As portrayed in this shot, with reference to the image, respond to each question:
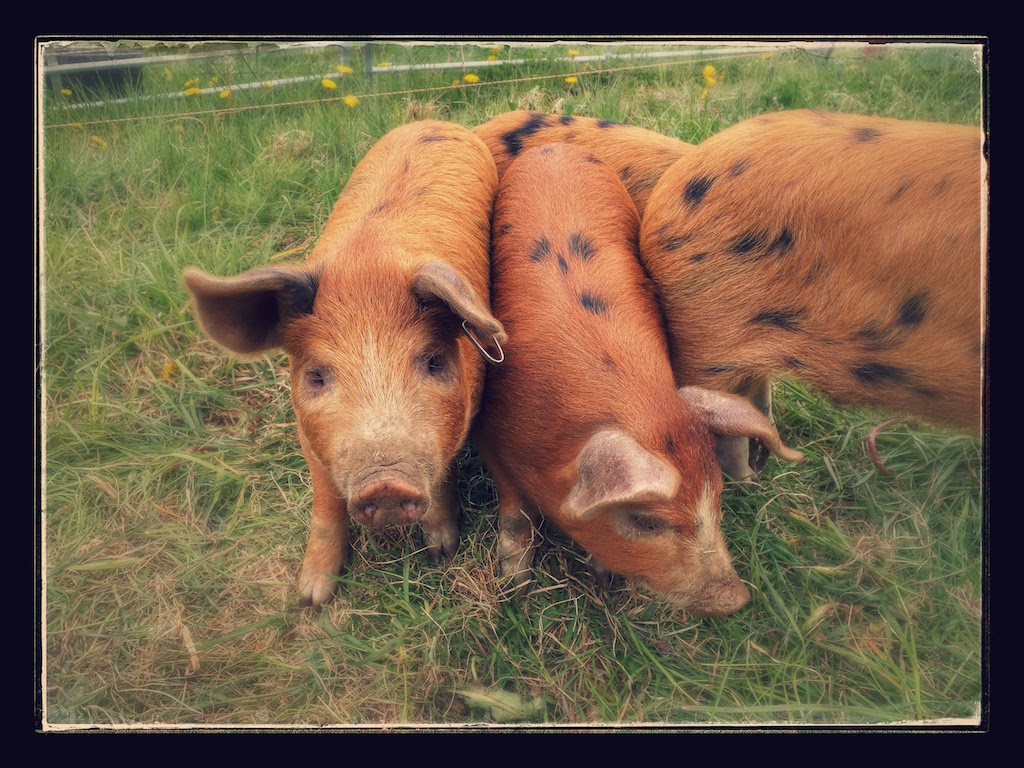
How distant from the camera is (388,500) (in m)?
2.18

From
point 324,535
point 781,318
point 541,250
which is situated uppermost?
point 541,250

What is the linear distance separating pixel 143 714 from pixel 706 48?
2708 millimetres

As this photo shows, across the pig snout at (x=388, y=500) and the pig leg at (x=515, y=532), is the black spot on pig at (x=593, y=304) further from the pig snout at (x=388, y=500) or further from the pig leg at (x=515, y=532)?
the pig snout at (x=388, y=500)

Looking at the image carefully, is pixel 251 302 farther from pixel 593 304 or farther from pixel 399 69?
pixel 593 304

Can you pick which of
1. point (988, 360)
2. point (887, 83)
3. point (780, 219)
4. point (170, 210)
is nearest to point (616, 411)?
point (780, 219)

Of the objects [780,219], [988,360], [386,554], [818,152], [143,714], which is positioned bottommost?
[143,714]

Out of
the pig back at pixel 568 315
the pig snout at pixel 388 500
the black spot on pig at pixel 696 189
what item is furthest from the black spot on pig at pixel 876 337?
the pig snout at pixel 388 500

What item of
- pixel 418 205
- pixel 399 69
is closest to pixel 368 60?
pixel 399 69

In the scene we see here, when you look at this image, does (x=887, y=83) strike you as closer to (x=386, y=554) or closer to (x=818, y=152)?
(x=818, y=152)

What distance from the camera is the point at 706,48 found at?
8.62 ft

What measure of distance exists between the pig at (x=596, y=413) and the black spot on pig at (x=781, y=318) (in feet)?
0.97

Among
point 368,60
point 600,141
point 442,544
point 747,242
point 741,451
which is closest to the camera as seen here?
point 368,60

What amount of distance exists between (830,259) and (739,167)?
1.53ft

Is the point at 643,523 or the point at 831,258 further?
the point at 831,258
